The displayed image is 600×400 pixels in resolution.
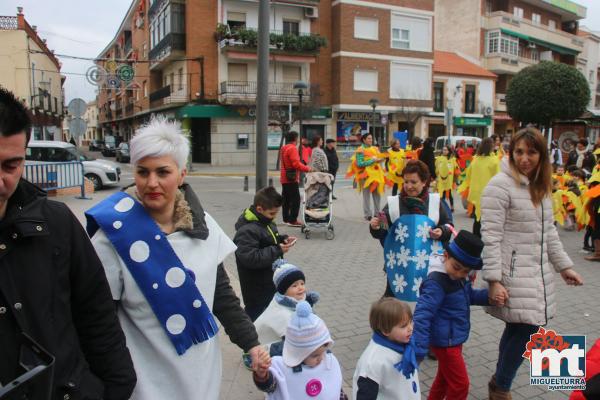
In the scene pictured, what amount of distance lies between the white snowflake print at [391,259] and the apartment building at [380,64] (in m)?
30.3

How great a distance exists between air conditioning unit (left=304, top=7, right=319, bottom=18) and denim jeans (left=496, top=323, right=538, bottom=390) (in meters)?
33.2

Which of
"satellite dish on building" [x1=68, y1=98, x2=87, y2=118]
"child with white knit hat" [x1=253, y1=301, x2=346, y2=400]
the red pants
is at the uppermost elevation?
"satellite dish on building" [x1=68, y1=98, x2=87, y2=118]

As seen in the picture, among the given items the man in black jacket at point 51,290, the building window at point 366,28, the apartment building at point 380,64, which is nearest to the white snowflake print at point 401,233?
the man in black jacket at point 51,290

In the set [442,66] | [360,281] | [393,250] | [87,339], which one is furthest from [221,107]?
[87,339]

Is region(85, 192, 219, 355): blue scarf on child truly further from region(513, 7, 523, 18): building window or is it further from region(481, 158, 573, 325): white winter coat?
region(513, 7, 523, 18): building window

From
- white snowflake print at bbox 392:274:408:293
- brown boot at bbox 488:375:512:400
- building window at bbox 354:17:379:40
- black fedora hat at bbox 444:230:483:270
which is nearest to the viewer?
black fedora hat at bbox 444:230:483:270

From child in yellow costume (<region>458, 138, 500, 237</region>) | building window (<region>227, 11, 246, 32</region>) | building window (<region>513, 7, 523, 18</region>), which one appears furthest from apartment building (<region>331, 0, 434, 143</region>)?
child in yellow costume (<region>458, 138, 500, 237</region>)

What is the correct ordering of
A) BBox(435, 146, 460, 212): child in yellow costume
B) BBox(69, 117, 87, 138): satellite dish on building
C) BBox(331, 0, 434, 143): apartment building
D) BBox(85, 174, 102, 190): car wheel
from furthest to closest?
BBox(331, 0, 434, 143): apartment building < BBox(85, 174, 102, 190): car wheel < BBox(69, 117, 87, 138): satellite dish on building < BBox(435, 146, 460, 212): child in yellow costume

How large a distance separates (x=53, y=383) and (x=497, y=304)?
2.69 m

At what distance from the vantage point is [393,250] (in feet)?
13.6

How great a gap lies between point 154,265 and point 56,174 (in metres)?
13.6

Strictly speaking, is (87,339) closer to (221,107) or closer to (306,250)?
(306,250)

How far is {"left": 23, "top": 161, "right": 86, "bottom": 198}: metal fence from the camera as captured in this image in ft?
44.7

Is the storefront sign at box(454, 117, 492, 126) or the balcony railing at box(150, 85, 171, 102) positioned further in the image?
the storefront sign at box(454, 117, 492, 126)
